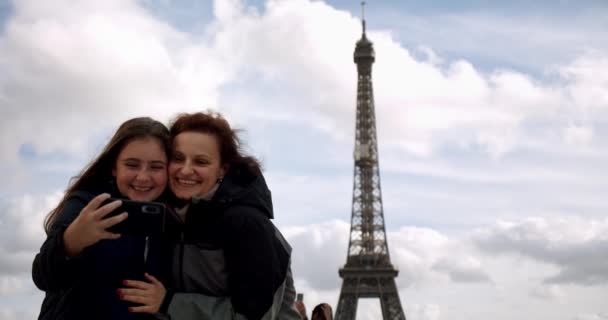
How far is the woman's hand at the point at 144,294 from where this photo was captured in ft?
11.0

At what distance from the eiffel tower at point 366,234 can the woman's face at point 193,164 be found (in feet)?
174

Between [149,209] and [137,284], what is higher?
[149,209]

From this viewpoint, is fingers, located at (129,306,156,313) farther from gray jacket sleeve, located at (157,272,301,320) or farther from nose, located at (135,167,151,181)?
nose, located at (135,167,151,181)

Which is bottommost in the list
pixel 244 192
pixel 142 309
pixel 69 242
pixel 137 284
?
pixel 142 309

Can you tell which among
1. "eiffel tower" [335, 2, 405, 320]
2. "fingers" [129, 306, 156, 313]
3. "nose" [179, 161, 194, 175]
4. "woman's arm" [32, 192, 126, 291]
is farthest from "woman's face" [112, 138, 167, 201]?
"eiffel tower" [335, 2, 405, 320]

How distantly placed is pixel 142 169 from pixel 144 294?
0.75 meters

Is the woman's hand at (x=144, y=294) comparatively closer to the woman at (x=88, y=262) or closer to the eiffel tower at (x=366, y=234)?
the woman at (x=88, y=262)

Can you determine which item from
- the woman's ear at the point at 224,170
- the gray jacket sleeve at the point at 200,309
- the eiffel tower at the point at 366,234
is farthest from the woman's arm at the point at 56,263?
the eiffel tower at the point at 366,234

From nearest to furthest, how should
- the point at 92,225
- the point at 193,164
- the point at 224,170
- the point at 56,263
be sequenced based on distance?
the point at 92,225, the point at 56,263, the point at 193,164, the point at 224,170

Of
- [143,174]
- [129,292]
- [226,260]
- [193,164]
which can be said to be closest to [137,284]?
[129,292]

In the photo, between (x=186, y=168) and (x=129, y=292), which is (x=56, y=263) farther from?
(x=186, y=168)

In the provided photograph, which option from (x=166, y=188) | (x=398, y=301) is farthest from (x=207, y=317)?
(x=398, y=301)

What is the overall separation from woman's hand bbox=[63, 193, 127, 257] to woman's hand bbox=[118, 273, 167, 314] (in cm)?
28

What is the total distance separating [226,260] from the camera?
3.64 m
